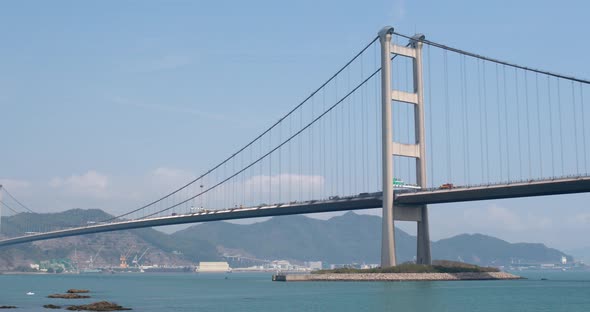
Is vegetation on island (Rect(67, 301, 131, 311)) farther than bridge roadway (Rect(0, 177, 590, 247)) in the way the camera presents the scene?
No

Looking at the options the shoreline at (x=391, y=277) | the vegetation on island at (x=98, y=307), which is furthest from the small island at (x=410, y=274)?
the vegetation on island at (x=98, y=307)

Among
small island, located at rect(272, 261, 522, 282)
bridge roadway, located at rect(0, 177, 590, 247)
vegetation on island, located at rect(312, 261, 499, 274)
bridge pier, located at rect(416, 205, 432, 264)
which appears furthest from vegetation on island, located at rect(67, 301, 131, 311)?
bridge pier, located at rect(416, 205, 432, 264)

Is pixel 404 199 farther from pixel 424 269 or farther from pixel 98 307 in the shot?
pixel 98 307

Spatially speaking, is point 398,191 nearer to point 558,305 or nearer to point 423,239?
point 423,239

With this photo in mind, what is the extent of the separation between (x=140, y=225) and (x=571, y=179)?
7340cm

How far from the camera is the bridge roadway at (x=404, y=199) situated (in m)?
72.4

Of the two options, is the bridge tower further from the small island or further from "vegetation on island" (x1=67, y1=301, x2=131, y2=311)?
"vegetation on island" (x1=67, y1=301, x2=131, y2=311)

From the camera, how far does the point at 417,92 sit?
8962 cm

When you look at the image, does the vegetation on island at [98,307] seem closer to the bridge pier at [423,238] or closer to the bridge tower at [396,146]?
the bridge tower at [396,146]

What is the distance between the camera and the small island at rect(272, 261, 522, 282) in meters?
86.6

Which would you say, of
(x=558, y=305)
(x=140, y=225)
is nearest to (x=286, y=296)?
(x=558, y=305)

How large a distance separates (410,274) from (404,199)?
7689 millimetres

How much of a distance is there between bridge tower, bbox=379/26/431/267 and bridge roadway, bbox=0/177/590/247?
195 centimetres

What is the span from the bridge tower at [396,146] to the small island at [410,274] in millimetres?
1738
